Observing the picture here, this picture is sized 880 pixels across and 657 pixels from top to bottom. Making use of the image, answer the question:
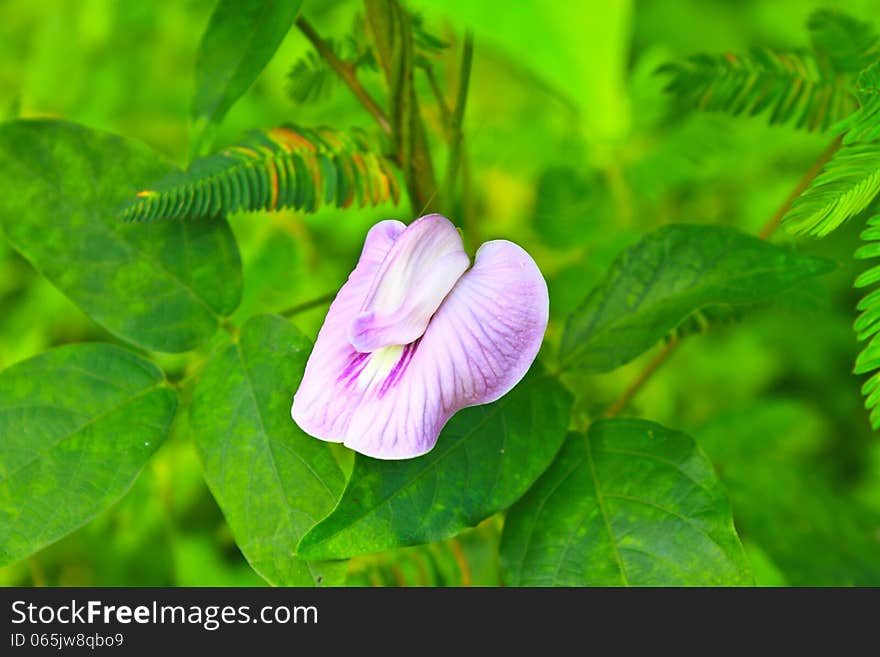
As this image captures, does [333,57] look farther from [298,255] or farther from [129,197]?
[298,255]

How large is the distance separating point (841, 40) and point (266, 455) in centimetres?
61

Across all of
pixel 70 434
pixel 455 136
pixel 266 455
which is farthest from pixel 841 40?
pixel 70 434

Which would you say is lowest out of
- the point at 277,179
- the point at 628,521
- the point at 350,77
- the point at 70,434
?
the point at 628,521

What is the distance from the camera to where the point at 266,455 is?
0.67 metres

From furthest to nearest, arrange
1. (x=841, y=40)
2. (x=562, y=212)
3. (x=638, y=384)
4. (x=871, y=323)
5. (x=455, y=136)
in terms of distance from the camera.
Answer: (x=562, y=212) < (x=638, y=384) < (x=841, y=40) < (x=455, y=136) < (x=871, y=323)

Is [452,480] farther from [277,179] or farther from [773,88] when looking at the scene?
[773,88]

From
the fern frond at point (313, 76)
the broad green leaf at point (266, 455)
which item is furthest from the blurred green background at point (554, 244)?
the broad green leaf at point (266, 455)

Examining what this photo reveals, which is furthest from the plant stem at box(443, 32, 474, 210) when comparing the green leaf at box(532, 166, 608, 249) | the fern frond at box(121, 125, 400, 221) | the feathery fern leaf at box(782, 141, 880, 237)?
the green leaf at box(532, 166, 608, 249)

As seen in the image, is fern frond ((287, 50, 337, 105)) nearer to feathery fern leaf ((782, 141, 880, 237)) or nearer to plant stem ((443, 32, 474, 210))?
plant stem ((443, 32, 474, 210))

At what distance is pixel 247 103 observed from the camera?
1742 mm

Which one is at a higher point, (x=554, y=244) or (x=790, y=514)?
(x=554, y=244)

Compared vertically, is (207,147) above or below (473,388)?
above
